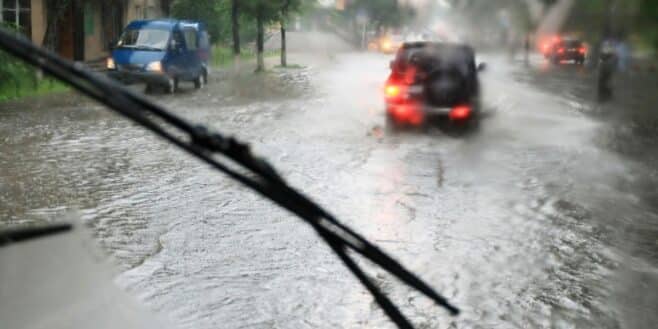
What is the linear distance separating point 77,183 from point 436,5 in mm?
5566

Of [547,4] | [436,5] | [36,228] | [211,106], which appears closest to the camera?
[36,228]

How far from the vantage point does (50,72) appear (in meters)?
1.76

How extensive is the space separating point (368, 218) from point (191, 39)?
2100 cm

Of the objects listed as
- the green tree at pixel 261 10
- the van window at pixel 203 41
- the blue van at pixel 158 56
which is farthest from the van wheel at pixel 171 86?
the green tree at pixel 261 10

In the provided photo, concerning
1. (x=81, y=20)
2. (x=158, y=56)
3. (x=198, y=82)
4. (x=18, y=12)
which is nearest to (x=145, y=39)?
(x=158, y=56)

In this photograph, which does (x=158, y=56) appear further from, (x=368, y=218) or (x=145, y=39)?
(x=368, y=218)

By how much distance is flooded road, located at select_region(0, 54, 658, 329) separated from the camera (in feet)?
19.1

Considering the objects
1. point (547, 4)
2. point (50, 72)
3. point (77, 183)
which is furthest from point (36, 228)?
point (77, 183)

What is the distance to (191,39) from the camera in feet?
93.8

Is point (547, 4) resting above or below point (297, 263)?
above

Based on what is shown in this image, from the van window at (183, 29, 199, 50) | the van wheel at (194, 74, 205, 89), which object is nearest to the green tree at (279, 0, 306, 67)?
the van window at (183, 29, 199, 50)

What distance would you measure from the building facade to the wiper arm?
27013 mm

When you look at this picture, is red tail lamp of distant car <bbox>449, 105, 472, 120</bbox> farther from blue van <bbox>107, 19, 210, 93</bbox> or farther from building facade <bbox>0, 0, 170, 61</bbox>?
building facade <bbox>0, 0, 170, 61</bbox>

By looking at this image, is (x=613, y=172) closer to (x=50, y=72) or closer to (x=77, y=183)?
(x=77, y=183)
